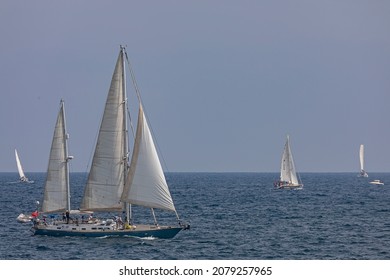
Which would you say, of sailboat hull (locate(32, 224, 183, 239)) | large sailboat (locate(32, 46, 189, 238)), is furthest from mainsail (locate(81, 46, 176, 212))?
sailboat hull (locate(32, 224, 183, 239))

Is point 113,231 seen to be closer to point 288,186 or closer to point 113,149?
point 113,149

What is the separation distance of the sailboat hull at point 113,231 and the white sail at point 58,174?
246 centimetres

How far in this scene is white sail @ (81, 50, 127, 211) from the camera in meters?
56.6

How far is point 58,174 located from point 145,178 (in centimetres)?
829

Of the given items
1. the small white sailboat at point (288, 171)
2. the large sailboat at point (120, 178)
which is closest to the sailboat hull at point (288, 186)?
the small white sailboat at point (288, 171)

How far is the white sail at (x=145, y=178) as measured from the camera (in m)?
55.2

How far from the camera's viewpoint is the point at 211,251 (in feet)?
170

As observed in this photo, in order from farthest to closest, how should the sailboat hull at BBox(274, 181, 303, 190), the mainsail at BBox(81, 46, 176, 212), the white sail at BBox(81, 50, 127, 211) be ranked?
the sailboat hull at BBox(274, 181, 303, 190) → the white sail at BBox(81, 50, 127, 211) → the mainsail at BBox(81, 46, 176, 212)

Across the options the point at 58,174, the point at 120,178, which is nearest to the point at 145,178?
the point at 120,178

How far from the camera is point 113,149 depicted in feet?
186

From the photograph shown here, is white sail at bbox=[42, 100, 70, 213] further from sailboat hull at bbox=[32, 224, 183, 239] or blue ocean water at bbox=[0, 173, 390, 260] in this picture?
blue ocean water at bbox=[0, 173, 390, 260]
